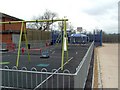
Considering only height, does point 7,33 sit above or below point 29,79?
above

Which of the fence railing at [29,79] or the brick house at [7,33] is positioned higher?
the brick house at [7,33]

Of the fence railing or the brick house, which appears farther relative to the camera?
the brick house

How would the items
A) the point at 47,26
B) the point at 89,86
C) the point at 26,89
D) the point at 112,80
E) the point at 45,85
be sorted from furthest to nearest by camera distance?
1. the point at 47,26
2. the point at 112,80
3. the point at 89,86
4. the point at 26,89
5. the point at 45,85

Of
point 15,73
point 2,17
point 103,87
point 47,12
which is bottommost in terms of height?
point 103,87

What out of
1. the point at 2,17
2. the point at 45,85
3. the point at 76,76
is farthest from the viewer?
the point at 2,17

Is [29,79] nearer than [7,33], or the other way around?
[29,79]

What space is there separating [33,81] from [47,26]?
208ft

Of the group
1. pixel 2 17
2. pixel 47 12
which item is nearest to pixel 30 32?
pixel 2 17

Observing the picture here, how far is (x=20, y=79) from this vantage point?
6.31 metres

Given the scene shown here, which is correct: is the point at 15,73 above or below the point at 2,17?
below

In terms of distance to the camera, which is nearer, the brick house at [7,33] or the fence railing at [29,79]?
the fence railing at [29,79]

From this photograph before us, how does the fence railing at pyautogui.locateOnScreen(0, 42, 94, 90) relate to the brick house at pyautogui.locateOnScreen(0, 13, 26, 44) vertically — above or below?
below

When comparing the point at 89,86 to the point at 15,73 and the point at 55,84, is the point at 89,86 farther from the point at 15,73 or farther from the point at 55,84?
the point at 15,73

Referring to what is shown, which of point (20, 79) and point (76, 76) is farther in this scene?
point (20, 79)
